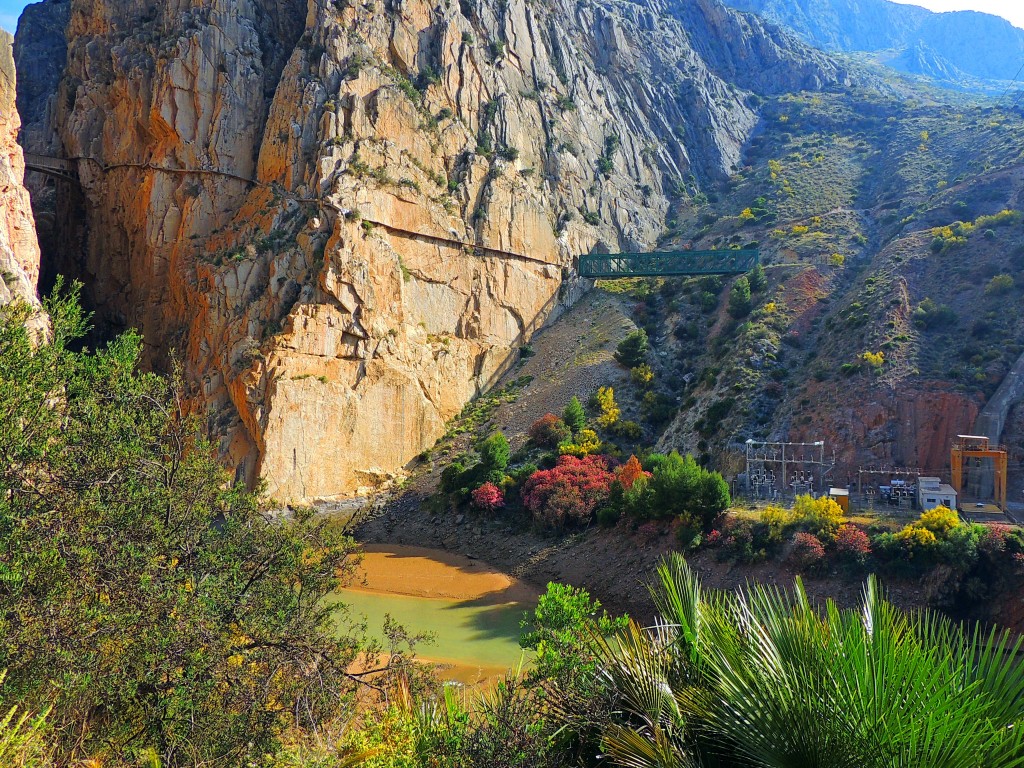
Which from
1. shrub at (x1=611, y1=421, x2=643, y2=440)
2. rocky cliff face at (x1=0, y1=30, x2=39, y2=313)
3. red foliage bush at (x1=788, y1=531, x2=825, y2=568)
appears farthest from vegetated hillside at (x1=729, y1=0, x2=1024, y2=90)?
red foliage bush at (x1=788, y1=531, x2=825, y2=568)

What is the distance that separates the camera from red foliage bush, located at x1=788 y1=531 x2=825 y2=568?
88.6 ft

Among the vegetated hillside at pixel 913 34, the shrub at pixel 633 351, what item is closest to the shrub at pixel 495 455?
the shrub at pixel 633 351

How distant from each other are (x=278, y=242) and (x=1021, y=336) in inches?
1705

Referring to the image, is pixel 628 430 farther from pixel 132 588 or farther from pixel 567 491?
pixel 132 588

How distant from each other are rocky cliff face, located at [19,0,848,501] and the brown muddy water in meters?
9.79

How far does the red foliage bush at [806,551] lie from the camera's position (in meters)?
27.0

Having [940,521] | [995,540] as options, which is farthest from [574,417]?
[995,540]

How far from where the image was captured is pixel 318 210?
1838 inches

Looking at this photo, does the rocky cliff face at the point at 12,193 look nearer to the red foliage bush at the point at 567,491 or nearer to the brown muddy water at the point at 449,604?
the brown muddy water at the point at 449,604

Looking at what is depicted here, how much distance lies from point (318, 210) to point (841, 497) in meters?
35.1

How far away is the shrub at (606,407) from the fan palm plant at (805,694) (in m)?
38.7

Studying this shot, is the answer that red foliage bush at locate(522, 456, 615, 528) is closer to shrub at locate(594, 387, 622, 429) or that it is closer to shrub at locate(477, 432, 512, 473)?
shrub at locate(477, 432, 512, 473)

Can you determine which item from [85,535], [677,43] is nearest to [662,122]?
[677,43]

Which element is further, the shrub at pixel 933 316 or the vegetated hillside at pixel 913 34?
the vegetated hillside at pixel 913 34
